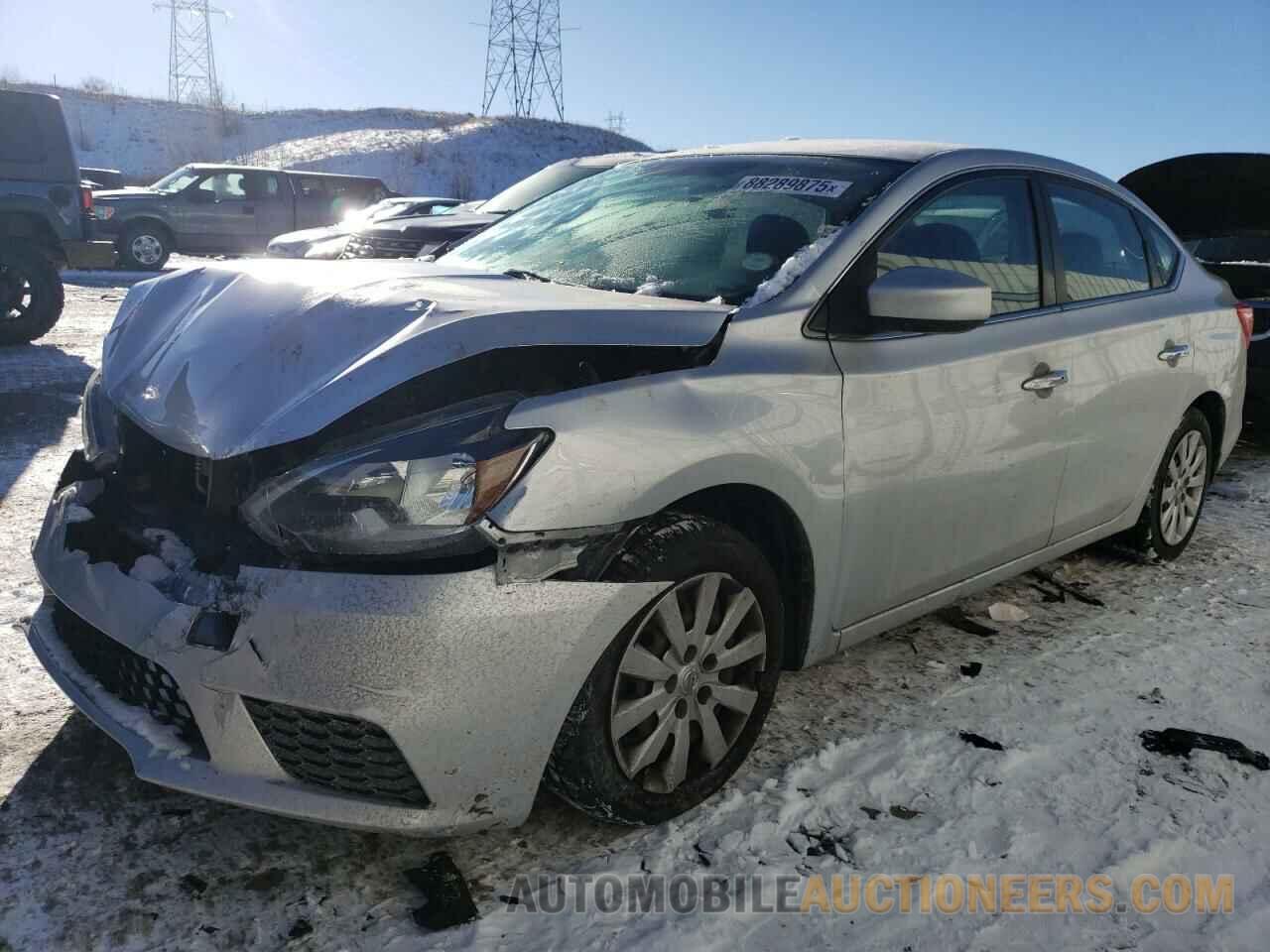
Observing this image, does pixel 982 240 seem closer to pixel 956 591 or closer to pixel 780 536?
pixel 956 591

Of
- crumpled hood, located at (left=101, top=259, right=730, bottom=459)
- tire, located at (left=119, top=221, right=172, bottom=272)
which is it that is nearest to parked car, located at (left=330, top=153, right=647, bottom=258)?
crumpled hood, located at (left=101, top=259, right=730, bottom=459)

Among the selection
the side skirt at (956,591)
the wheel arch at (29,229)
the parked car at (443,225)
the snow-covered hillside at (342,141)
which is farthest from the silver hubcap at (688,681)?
the snow-covered hillside at (342,141)

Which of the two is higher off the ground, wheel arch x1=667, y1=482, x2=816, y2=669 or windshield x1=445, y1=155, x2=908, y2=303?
windshield x1=445, y1=155, x2=908, y2=303

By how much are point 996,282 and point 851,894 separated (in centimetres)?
188

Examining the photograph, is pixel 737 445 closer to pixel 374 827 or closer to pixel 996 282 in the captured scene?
pixel 374 827

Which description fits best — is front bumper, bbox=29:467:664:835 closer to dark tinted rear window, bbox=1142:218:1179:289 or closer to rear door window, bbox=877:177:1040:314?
rear door window, bbox=877:177:1040:314

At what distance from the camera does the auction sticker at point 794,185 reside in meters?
3.00

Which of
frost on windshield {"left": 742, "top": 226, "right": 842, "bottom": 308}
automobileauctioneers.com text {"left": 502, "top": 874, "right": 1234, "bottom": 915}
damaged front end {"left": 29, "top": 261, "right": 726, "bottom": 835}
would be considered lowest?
automobileauctioneers.com text {"left": 502, "top": 874, "right": 1234, "bottom": 915}

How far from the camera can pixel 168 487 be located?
2414mm

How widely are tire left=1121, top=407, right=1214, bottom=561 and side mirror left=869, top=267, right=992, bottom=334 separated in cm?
190

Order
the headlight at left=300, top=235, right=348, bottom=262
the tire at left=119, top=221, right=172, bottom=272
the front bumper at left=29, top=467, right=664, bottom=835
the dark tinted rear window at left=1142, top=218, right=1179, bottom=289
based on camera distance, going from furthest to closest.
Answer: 1. the tire at left=119, top=221, right=172, bottom=272
2. the headlight at left=300, top=235, right=348, bottom=262
3. the dark tinted rear window at left=1142, top=218, right=1179, bottom=289
4. the front bumper at left=29, top=467, right=664, bottom=835

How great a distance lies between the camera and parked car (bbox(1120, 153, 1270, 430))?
249 inches

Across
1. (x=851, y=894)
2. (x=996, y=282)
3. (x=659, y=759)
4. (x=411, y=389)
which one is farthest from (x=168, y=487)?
(x=996, y=282)

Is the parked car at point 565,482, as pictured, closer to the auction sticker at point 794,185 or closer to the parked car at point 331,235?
the auction sticker at point 794,185
